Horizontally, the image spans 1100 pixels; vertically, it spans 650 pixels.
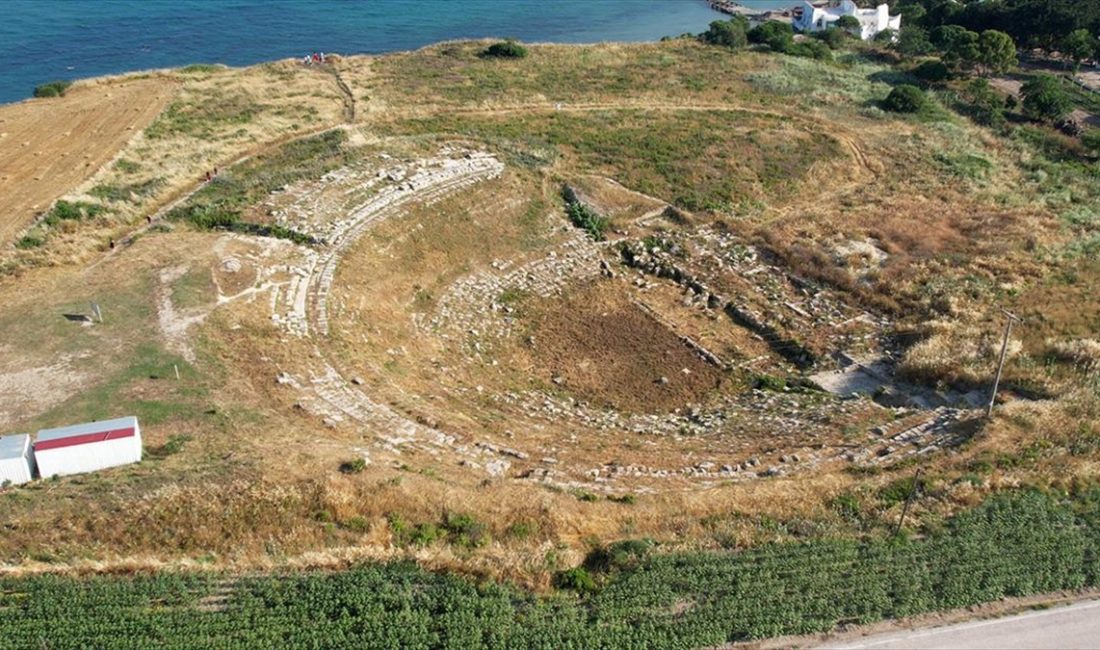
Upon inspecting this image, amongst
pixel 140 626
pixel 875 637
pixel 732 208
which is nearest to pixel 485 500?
pixel 140 626

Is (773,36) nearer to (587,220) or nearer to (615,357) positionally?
(587,220)

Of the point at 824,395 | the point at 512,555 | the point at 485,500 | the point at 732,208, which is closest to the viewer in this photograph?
the point at 512,555

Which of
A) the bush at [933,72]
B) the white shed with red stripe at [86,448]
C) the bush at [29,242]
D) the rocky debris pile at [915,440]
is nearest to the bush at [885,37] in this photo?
the bush at [933,72]

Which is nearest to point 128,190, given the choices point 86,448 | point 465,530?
point 86,448

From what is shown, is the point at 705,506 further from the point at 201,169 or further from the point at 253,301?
the point at 201,169

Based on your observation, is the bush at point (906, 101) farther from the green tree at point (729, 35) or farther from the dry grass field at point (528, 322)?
the green tree at point (729, 35)

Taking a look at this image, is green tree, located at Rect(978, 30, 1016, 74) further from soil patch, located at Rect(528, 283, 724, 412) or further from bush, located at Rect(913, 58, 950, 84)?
soil patch, located at Rect(528, 283, 724, 412)
